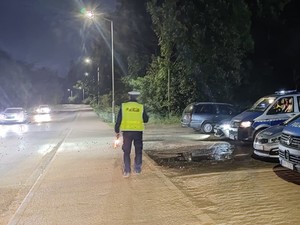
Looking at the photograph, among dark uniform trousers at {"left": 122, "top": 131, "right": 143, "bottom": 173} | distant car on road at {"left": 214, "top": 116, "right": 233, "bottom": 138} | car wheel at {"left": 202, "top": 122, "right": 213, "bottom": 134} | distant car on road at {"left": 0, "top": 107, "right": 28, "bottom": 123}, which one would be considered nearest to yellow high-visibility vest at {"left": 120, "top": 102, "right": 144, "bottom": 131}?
dark uniform trousers at {"left": 122, "top": 131, "right": 143, "bottom": 173}

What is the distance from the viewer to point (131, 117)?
31.0 feet

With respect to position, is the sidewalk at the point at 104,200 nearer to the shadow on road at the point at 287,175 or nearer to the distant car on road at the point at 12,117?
the shadow on road at the point at 287,175

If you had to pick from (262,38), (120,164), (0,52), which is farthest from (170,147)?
(0,52)

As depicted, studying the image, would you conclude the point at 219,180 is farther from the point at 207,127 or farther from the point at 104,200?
the point at 207,127

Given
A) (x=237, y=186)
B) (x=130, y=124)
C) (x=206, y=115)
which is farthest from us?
(x=206, y=115)

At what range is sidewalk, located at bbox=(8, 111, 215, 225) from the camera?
622 cm

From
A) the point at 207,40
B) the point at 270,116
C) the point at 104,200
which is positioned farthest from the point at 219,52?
the point at 104,200

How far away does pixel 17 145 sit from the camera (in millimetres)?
17797

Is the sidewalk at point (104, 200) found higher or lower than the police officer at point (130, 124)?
lower

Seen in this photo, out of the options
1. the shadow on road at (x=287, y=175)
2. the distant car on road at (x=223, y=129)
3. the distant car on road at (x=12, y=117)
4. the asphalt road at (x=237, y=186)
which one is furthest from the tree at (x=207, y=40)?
the shadow on road at (x=287, y=175)

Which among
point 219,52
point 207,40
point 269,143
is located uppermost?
point 207,40

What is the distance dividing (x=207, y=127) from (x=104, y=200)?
1439 cm

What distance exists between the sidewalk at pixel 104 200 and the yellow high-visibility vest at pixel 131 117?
111 centimetres

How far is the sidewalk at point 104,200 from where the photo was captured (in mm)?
6219
